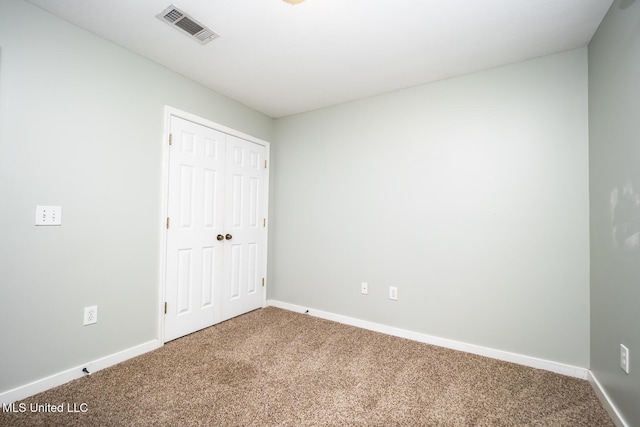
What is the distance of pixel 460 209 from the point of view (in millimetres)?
2439

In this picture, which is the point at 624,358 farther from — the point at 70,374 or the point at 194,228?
the point at 70,374

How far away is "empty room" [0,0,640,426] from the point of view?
1637mm

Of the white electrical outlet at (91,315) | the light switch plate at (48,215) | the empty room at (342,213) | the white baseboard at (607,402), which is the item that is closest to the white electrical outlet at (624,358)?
the empty room at (342,213)

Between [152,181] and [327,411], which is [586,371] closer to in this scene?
[327,411]

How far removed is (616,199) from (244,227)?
3.09 metres

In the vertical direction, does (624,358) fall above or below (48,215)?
below

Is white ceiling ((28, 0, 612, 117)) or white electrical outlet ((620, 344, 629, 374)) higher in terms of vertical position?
white ceiling ((28, 0, 612, 117))

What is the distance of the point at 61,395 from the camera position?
1702 mm

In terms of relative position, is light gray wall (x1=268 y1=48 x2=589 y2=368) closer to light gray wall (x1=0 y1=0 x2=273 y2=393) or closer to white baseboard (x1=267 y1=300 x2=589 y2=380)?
white baseboard (x1=267 y1=300 x2=589 y2=380)

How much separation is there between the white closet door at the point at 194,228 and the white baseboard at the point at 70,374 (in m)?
0.22

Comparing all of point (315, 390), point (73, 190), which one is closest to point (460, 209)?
point (315, 390)

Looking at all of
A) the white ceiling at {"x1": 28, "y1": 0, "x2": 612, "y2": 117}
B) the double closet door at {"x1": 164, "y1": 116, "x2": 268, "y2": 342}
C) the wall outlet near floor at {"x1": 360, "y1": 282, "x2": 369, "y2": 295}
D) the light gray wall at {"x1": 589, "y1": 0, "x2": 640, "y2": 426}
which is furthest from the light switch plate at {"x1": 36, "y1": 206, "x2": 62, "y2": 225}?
the light gray wall at {"x1": 589, "y1": 0, "x2": 640, "y2": 426}

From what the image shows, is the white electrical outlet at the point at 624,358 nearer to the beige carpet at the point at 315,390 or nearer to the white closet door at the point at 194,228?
the beige carpet at the point at 315,390

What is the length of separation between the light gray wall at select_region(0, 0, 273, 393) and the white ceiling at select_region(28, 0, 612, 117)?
9.5 inches
